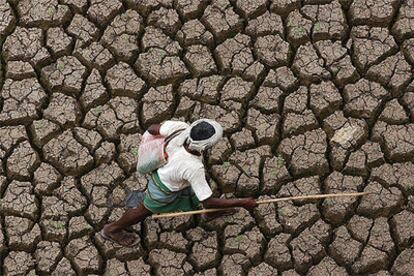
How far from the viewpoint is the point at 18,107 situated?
19.6ft

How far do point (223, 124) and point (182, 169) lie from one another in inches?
43.9

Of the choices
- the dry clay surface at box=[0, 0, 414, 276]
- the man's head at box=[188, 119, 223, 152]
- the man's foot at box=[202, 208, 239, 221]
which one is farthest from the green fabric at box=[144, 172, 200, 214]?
the man's head at box=[188, 119, 223, 152]

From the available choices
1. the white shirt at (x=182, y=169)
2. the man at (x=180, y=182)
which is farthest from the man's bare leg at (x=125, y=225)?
the white shirt at (x=182, y=169)

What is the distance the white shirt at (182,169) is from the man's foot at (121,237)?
0.63 metres

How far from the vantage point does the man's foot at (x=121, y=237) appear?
532 centimetres

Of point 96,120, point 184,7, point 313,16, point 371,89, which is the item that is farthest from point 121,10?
point 371,89

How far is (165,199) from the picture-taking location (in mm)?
5027

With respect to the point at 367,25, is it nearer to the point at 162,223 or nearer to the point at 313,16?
the point at 313,16

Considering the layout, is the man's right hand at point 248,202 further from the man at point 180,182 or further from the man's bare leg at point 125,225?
the man's bare leg at point 125,225

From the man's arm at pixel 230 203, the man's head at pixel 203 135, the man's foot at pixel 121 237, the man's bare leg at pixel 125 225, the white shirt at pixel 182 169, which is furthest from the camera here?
the man's foot at pixel 121 237

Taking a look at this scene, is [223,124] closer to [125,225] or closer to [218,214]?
[218,214]

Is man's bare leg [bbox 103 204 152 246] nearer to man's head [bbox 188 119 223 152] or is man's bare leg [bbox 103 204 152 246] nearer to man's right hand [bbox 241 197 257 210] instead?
man's right hand [bbox 241 197 257 210]

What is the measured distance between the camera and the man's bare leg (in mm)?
5173

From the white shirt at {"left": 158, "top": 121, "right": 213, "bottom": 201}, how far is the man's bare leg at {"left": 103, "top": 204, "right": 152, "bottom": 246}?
0.38 meters
